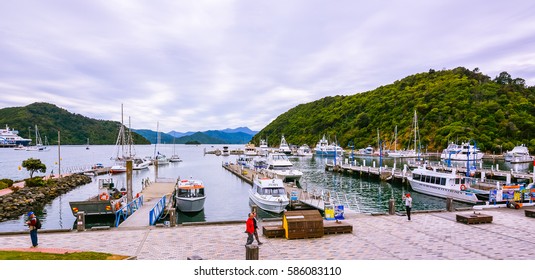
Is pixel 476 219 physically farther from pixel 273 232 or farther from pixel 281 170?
pixel 281 170

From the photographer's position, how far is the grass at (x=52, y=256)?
1293cm

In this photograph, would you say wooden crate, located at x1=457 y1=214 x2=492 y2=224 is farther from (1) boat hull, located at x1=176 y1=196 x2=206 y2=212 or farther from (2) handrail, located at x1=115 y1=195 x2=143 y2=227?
(2) handrail, located at x1=115 y1=195 x2=143 y2=227

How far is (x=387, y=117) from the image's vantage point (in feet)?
530

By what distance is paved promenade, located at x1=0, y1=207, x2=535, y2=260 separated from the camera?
14.4 metres

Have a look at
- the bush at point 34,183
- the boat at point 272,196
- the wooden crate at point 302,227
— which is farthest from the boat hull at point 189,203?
the bush at point 34,183

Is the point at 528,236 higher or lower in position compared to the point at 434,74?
lower

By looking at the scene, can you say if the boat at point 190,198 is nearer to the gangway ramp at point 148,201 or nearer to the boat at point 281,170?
the gangway ramp at point 148,201

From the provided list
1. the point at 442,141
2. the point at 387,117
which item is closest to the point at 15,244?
the point at 442,141

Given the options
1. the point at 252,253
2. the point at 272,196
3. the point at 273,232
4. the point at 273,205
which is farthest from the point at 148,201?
the point at 252,253

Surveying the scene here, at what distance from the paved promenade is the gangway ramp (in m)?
5.24

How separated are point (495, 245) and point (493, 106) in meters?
136

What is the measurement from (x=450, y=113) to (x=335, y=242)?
139 m

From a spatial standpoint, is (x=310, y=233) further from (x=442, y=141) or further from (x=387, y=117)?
(x=387, y=117)

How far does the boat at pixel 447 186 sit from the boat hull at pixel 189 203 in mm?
28782
